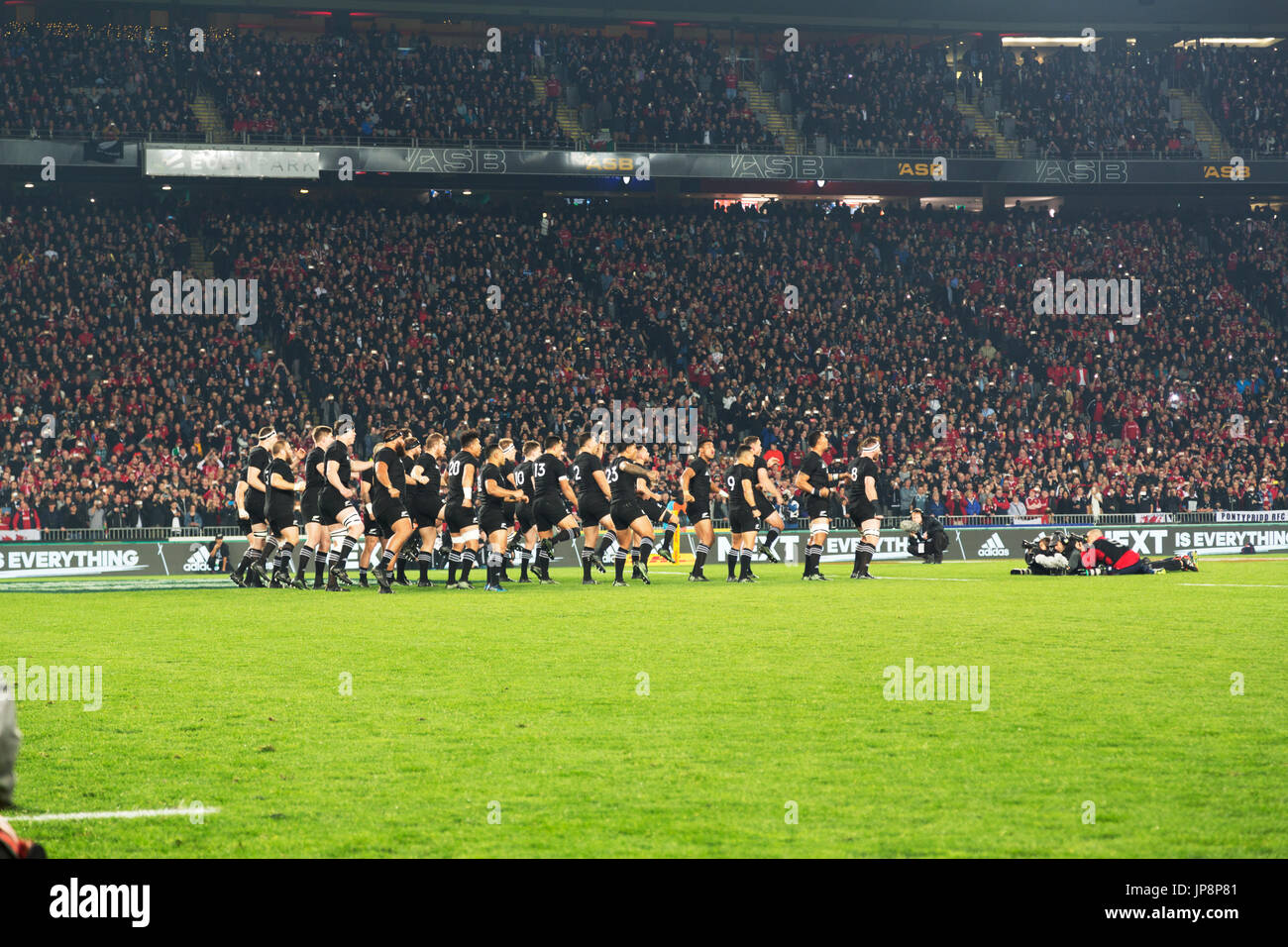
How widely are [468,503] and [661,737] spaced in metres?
13.2

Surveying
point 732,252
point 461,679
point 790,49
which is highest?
point 790,49

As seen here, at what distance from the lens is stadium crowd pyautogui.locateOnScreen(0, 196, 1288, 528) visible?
116ft

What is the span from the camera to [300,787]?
23.4 ft

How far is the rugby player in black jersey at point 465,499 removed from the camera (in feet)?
69.1

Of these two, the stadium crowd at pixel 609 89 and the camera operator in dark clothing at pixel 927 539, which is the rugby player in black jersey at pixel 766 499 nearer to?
the camera operator in dark clothing at pixel 927 539

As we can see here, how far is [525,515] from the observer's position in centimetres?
2278

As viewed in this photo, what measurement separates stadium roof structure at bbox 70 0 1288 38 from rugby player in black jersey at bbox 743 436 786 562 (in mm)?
26489

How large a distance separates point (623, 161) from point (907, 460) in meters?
14.4

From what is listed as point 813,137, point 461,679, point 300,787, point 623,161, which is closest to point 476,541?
point 461,679

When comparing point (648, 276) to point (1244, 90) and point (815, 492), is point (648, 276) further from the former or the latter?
point (1244, 90)

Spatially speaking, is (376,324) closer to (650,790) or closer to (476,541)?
(476,541)

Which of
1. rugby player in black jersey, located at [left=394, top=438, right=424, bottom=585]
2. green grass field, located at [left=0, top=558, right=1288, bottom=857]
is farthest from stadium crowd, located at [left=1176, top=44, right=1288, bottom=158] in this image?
green grass field, located at [left=0, top=558, right=1288, bottom=857]
